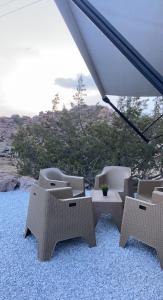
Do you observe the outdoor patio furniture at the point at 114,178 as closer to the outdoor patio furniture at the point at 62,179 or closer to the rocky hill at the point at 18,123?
the outdoor patio furniture at the point at 62,179

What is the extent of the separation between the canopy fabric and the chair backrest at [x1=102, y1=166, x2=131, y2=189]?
1482 mm

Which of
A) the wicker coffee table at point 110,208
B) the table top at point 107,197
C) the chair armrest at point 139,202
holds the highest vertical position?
the chair armrest at point 139,202

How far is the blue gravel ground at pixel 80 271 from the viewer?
2.43m

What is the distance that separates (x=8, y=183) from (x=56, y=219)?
3602mm

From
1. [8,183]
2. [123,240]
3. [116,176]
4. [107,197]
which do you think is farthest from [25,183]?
[123,240]

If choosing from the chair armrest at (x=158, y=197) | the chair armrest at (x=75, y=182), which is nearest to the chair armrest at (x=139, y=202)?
the chair armrest at (x=158, y=197)

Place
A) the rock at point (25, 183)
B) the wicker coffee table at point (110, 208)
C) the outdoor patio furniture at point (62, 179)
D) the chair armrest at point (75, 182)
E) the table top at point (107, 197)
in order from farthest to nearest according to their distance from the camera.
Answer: the rock at point (25, 183) < the chair armrest at point (75, 182) < the outdoor patio furniture at point (62, 179) < the table top at point (107, 197) < the wicker coffee table at point (110, 208)

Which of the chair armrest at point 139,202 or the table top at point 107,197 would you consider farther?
the table top at point 107,197

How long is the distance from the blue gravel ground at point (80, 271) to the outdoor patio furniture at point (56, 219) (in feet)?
0.61

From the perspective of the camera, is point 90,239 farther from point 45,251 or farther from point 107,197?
point 107,197

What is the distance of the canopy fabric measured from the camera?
328 centimetres

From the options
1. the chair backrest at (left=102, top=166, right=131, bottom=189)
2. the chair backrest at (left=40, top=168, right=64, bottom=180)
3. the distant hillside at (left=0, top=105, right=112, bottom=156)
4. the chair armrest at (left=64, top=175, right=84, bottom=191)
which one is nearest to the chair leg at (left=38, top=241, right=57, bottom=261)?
the chair backrest at (left=40, top=168, right=64, bottom=180)

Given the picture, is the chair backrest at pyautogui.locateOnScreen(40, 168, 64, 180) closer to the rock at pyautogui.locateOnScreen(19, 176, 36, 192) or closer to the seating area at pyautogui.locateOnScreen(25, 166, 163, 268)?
the seating area at pyautogui.locateOnScreen(25, 166, 163, 268)

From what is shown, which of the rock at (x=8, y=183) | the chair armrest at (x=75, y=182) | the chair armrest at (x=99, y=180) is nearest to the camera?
the chair armrest at (x=75, y=182)
